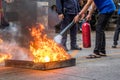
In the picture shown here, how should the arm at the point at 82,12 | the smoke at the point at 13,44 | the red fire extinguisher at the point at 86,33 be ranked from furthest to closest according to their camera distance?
the red fire extinguisher at the point at 86,33, the arm at the point at 82,12, the smoke at the point at 13,44

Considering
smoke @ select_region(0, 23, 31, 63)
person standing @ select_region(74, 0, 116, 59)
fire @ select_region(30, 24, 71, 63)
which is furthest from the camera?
person standing @ select_region(74, 0, 116, 59)

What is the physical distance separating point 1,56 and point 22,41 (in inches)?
20.6

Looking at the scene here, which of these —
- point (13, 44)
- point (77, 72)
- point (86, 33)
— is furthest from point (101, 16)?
point (77, 72)

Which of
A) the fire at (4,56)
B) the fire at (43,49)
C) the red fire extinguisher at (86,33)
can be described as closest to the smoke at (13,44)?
the fire at (4,56)

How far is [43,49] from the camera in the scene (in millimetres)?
7445

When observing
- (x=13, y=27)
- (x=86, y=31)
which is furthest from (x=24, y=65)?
(x=86, y=31)

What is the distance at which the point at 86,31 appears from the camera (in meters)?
9.07

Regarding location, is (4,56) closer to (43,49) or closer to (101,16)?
(43,49)

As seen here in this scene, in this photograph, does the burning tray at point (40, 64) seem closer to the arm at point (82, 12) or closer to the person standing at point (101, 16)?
the arm at point (82, 12)

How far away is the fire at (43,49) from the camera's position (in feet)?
24.2

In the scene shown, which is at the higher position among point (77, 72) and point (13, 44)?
point (13, 44)

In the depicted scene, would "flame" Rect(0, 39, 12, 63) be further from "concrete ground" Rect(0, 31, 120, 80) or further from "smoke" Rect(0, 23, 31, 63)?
"concrete ground" Rect(0, 31, 120, 80)

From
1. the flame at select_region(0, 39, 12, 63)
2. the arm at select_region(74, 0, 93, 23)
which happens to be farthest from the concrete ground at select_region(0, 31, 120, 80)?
the arm at select_region(74, 0, 93, 23)

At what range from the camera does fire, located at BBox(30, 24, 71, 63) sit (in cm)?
738
